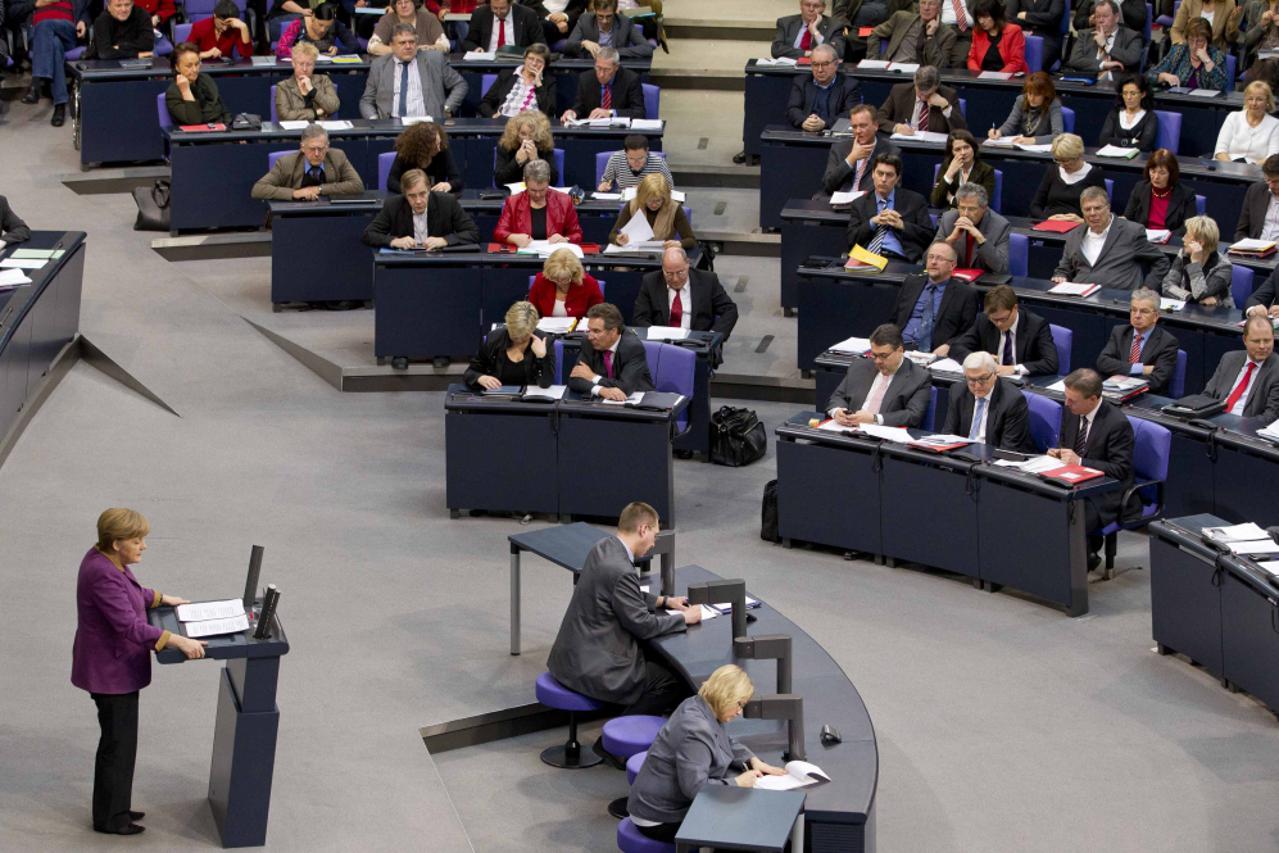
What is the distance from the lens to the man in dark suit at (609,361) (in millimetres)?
11734

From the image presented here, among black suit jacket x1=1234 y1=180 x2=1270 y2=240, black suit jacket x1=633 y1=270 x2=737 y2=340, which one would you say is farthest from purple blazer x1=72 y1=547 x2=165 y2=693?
black suit jacket x1=1234 y1=180 x2=1270 y2=240

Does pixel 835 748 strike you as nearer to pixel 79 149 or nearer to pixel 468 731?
pixel 468 731

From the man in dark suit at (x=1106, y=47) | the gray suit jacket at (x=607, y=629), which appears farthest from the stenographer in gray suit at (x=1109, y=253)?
the gray suit jacket at (x=607, y=629)

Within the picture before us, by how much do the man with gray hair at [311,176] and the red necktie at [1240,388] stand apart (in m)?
6.35

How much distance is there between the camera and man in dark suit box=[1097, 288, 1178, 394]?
1181 centimetres

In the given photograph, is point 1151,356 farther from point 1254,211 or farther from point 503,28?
point 503,28

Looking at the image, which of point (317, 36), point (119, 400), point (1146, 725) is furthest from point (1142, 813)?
point (317, 36)

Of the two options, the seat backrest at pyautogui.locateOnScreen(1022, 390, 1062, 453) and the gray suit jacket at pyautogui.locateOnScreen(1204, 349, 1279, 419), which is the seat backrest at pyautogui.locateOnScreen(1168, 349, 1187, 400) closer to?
the gray suit jacket at pyautogui.locateOnScreen(1204, 349, 1279, 419)

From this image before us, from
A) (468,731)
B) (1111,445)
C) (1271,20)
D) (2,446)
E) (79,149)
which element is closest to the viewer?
(468,731)

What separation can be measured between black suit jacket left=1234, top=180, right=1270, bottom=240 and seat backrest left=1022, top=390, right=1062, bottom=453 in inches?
115

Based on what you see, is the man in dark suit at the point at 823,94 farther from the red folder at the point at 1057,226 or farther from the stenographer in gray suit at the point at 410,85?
the stenographer in gray suit at the point at 410,85

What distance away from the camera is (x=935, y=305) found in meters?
12.7

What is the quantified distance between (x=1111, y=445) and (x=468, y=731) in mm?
3966

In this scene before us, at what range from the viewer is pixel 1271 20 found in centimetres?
1616
